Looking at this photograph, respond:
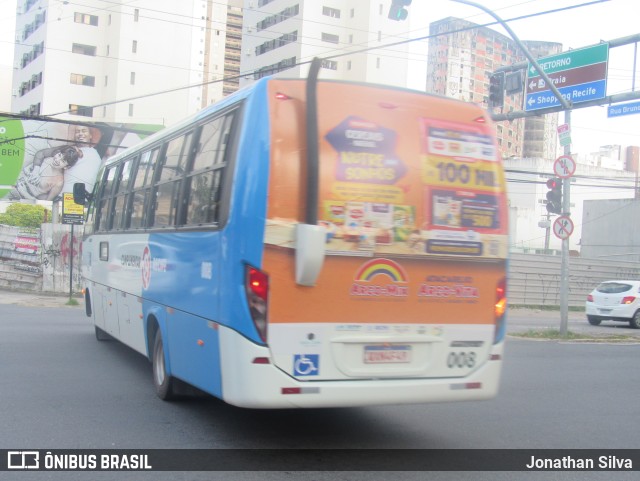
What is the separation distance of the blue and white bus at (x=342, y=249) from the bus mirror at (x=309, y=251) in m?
0.01

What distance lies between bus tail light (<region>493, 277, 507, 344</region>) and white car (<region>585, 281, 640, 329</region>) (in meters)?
18.7

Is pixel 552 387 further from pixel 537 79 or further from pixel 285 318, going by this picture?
pixel 537 79

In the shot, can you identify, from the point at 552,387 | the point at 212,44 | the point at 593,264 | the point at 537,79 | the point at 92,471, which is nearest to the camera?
the point at 92,471

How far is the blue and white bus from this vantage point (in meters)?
5.92

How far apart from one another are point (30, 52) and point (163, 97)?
530 inches

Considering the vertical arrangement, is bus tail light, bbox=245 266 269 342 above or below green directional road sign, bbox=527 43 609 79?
below

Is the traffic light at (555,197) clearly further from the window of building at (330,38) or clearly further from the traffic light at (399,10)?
the window of building at (330,38)

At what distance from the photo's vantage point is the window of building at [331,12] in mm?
63812

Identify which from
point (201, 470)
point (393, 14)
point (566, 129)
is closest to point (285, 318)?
point (201, 470)

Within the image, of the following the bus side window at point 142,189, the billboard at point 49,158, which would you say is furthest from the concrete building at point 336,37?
the bus side window at point 142,189

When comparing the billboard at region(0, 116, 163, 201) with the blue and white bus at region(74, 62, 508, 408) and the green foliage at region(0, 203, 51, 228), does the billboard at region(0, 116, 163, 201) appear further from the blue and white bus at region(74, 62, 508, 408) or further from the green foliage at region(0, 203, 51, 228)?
the blue and white bus at region(74, 62, 508, 408)

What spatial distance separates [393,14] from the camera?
548 inches

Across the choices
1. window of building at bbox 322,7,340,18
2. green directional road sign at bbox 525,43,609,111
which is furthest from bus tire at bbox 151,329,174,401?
window of building at bbox 322,7,340,18

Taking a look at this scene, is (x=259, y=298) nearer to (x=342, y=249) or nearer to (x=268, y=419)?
(x=342, y=249)
